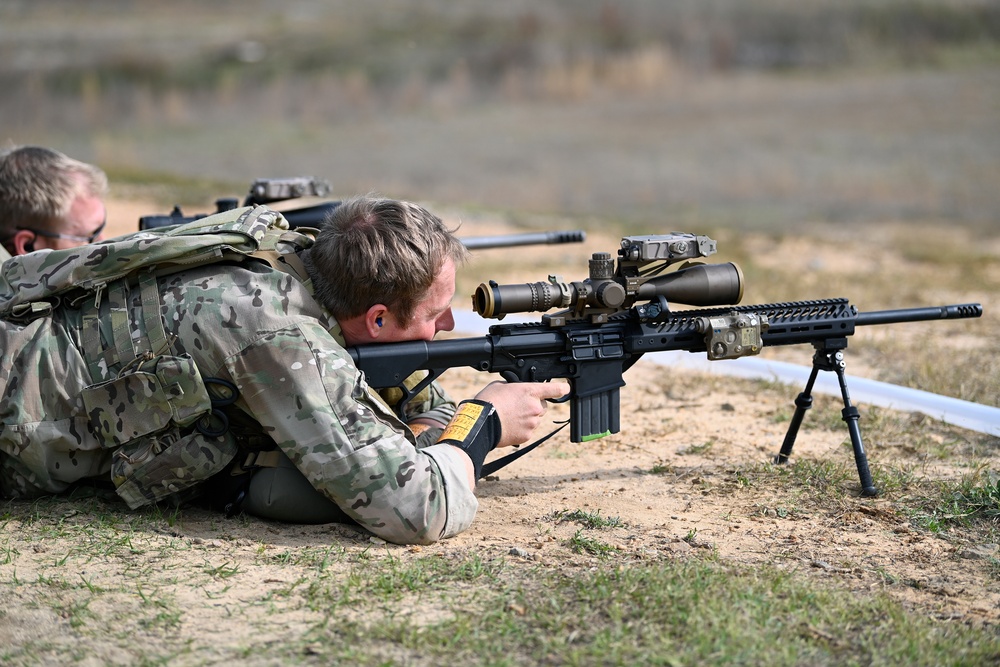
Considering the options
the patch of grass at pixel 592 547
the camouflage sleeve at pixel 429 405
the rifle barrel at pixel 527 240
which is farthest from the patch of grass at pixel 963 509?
the rifle barrel at pixel 527 240

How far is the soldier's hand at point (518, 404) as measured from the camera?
4324 millimetres

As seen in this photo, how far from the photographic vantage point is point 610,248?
12273mm

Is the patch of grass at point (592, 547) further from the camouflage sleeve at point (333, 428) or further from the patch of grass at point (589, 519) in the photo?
the camouflage sleeve at point (333, 428)

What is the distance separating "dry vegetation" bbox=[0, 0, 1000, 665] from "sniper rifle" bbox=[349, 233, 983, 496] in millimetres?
552

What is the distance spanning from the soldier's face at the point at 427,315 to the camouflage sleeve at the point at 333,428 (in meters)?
0.30

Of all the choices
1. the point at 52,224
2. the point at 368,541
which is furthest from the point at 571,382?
the point at 52,224

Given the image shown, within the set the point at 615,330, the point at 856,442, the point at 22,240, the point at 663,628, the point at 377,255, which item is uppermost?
the point at 22,240

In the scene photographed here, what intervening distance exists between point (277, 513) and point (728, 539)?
1792 millimetres

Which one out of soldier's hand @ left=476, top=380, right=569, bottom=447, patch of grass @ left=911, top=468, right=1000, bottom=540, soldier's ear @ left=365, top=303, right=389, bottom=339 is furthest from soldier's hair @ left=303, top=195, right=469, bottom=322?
patch of grass @ left=911, top=468, right=1000, bottom=540

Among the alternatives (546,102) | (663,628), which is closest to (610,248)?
(663,628)

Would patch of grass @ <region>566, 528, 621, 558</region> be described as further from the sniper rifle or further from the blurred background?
the blurred background

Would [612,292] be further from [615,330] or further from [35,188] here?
[35,188]

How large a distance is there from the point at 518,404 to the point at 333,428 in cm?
87

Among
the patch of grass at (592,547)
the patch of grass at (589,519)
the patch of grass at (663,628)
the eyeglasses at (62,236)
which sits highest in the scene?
the eyeglasses at (62,236)
